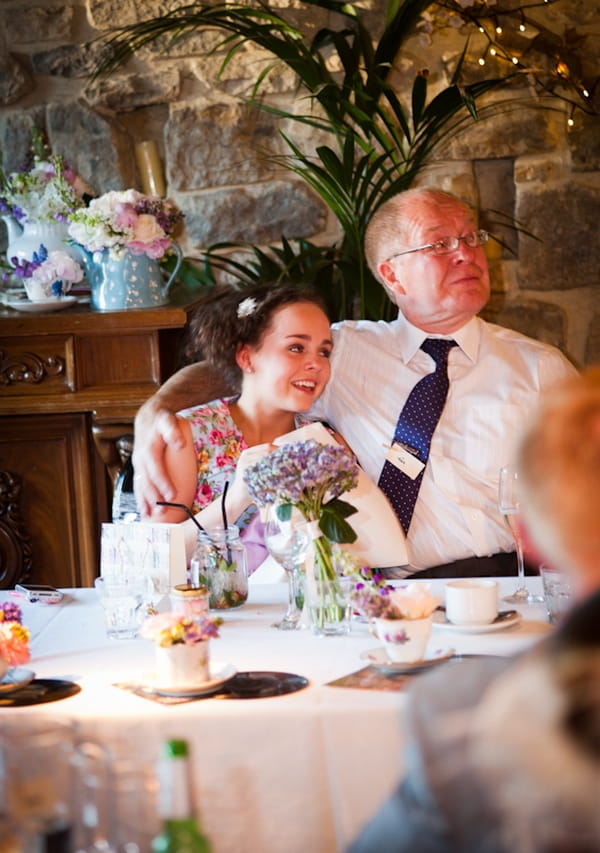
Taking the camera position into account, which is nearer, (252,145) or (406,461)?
(406,461)

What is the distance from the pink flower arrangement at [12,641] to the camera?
69.1 inches

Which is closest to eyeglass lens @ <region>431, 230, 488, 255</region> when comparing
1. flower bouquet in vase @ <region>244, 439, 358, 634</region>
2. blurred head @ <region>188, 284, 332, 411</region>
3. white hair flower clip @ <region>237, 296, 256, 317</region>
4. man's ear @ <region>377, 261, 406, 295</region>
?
man's ear @ <region>377, 261, 406, 295</region>

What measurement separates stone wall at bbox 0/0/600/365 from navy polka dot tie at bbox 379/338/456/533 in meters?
0.83

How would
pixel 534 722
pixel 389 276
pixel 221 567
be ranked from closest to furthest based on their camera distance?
pixel 534 722
pixel 221 567
pixel 389 276

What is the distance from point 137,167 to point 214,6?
2.19 ft

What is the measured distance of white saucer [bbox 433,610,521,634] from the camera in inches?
74.1

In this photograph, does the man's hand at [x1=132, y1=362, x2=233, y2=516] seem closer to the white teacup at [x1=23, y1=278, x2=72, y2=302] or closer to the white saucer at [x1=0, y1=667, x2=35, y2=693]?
the white teacup at [x1=23, y1=278, x2=72, y2=302]

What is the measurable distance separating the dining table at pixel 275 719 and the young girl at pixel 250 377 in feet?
2.77

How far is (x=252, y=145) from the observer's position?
3811 millimetres

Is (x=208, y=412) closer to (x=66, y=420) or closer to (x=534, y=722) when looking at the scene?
(x=66, y=420)

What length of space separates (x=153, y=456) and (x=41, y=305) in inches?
37.1

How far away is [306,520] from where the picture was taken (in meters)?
2.02

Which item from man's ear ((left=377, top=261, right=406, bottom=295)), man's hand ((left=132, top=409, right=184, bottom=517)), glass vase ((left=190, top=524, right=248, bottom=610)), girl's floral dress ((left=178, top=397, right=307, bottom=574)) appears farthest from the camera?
man's ear ((left=377, top=261, right=406, bottom=295))

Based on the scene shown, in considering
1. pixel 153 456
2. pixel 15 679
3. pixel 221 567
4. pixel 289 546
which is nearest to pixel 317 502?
pixel 289 546
